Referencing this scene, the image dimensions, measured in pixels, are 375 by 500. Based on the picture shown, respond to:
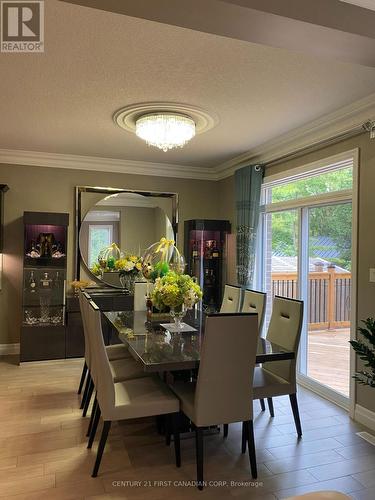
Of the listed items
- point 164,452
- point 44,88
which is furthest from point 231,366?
point 44,88

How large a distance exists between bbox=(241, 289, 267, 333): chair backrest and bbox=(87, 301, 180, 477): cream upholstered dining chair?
1.21 m

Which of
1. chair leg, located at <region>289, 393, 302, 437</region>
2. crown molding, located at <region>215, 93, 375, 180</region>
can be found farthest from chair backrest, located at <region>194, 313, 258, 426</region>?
crown molding, located at <region>215, 93, 375, 180</region>

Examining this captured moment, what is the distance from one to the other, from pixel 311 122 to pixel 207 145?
1277 mm

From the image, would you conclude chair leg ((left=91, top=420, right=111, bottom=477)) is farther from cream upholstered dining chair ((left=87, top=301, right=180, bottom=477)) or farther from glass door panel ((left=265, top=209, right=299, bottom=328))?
glass door panel ((left=265, top=209, right=299, bottom=328))

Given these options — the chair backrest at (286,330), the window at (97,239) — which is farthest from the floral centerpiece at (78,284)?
the chair backrest at (286,330)

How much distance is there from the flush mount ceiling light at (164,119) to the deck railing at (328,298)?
6.38 feet

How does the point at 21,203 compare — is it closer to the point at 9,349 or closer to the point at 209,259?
the point at 9,349

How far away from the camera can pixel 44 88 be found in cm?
294

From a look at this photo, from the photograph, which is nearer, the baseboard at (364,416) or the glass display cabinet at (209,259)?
the baseboard at (364,416)

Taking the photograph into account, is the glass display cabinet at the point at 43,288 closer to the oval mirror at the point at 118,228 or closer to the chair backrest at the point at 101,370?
the oval mirror at the point at 118,228

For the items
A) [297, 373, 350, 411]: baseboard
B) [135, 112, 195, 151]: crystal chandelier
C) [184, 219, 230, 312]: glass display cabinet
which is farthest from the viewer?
[184, 219, 230, 312]: glass display cabinet

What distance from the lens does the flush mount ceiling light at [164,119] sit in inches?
132

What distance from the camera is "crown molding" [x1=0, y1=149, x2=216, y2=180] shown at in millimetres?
4988

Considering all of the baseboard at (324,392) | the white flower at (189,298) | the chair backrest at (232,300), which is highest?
the white flower at (189,298)
